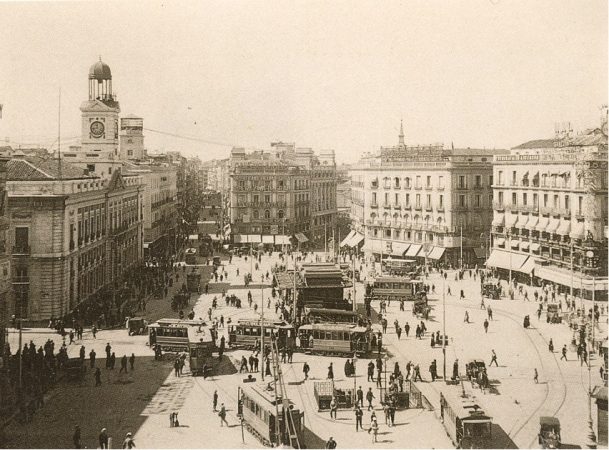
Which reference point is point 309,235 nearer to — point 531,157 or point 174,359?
point 531,157

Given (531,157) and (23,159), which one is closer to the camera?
(23,159)

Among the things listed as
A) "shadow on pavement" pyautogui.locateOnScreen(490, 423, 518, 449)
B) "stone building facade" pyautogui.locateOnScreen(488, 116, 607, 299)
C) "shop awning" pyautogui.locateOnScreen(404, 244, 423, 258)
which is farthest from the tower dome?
"shadow on pavement" pyautogui.locateOnScreen(490, 423, 518, 449)

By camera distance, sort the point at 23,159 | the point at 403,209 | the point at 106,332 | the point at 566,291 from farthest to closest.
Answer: the point at 403,209 < the point at 566,291 < the point at 23,159 < the point at 106,332

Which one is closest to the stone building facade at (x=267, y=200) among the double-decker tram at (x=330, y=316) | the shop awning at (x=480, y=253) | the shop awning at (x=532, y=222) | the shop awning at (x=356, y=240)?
the shop awning at (x=356, y=240)

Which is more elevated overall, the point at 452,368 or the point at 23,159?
the point at 23,159

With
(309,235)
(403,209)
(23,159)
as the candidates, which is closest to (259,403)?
(23,159)

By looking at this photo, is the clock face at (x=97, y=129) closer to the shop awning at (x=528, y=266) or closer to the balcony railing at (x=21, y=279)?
the balcony railing at (x=21, y=279)
